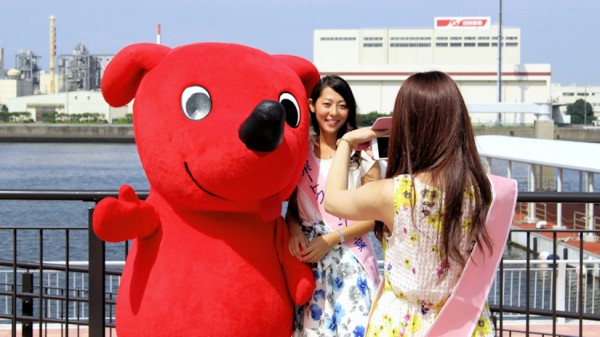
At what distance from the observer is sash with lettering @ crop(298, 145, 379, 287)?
299cm

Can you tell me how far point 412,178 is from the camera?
2221mm

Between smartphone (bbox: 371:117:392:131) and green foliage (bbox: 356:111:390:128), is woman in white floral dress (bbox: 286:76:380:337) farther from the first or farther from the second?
smartphone (bbox: 371:117:392:131)

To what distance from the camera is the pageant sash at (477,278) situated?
226cm

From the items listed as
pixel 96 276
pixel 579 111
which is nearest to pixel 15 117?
pixel 579 111

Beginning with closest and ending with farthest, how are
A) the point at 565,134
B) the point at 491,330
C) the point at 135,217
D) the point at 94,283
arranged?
the point at 491,330, the point at 135,217, the point at 94,283, the point at 565,134

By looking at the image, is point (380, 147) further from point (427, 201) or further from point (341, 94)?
point (341, 94)

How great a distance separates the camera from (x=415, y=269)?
7.52 feet

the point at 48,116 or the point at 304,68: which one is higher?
the point at 48,116

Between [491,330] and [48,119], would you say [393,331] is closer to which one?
[491,330]

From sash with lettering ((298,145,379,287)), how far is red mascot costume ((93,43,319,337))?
12cm

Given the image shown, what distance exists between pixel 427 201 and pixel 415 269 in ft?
0.74

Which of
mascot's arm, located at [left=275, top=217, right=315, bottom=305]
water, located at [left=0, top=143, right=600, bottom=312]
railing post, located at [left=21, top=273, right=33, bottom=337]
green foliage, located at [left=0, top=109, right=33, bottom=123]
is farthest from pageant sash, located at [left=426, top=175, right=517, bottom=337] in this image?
green foliage, located at [left=0, top=109, right=33, bottom=123]

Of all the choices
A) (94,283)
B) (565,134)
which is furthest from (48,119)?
(94,283)

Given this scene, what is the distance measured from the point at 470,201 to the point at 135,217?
130 cm
